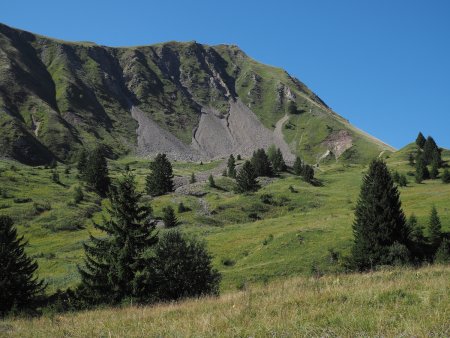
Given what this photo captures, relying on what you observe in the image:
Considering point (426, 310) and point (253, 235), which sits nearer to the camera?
point (426, 310)

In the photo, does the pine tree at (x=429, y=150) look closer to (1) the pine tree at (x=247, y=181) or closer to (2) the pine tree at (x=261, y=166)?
(2) the pine tree at (x=261, y=166)

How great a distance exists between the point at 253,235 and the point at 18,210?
179 feet

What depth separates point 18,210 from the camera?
283 feet

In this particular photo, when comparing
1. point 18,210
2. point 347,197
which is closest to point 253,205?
point 347,197

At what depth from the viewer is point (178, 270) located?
102 feet

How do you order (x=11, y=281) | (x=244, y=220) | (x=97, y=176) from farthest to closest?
(x=97, y=176) < (x=244, y=220) < (x=11, y=281)

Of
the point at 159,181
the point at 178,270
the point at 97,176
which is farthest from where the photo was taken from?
the point at 97,176

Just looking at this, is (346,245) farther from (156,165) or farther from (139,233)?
(156,165)

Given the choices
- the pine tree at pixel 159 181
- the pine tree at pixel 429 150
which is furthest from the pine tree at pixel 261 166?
the pine tree at pixel 429 150

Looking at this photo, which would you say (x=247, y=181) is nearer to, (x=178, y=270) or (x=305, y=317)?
(x=178, y=270)

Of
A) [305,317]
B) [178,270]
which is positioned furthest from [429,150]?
[305,317]

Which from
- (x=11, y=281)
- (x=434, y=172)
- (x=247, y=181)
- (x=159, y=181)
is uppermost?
(x=159, y=181)

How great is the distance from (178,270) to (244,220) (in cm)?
5155

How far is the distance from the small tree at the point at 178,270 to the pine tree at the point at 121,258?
3.30ft
